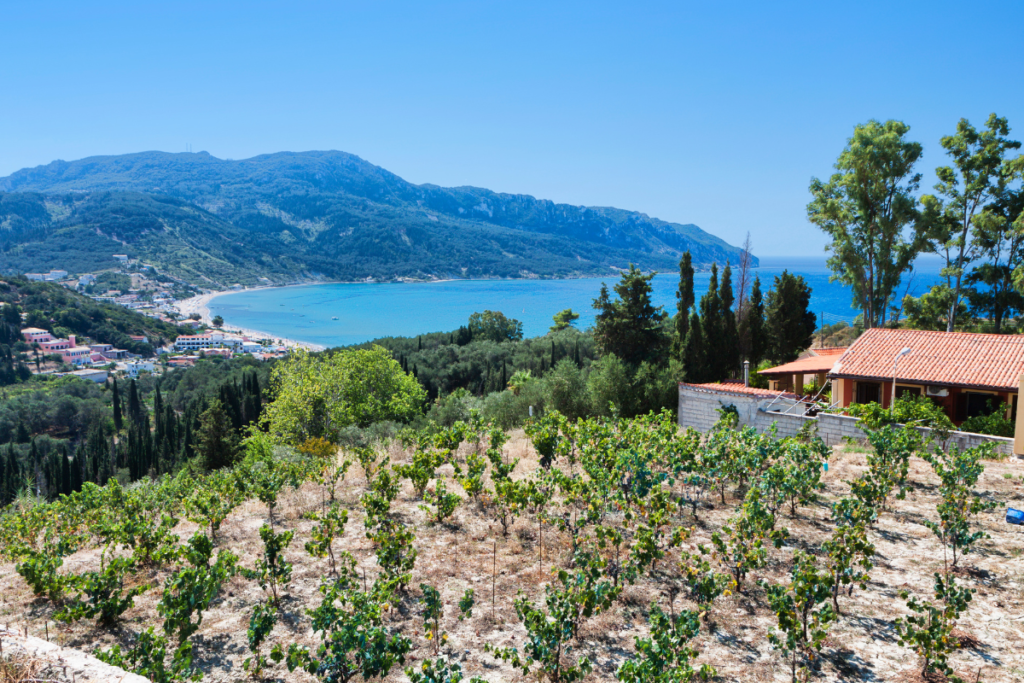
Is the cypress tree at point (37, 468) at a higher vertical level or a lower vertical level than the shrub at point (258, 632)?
lower

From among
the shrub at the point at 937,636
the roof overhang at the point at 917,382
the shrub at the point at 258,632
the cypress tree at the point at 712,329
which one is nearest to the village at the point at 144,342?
the cypress tree at the point at 712,329

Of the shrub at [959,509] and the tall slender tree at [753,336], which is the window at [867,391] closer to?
the tall slender tree at [753,336]

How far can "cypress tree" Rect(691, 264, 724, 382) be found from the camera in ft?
78.5

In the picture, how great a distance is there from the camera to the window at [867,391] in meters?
17.7

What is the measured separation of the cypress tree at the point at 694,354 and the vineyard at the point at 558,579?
12421 millimetres

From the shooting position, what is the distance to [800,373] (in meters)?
20.9

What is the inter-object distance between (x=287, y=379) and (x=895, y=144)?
1156 inches

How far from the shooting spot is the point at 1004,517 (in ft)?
29.0

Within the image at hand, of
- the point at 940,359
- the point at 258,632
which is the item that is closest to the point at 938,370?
the point at 940,359

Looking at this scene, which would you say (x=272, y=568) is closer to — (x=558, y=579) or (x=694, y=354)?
(x=558, y=579)

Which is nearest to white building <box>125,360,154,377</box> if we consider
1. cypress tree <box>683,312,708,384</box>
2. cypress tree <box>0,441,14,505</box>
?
cypress tree <box>0,441,14,505</box>

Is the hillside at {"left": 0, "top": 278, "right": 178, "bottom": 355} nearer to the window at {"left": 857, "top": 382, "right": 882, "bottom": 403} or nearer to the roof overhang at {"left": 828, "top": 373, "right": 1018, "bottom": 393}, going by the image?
the roof overhang at {"left": 828, "top": 373, "right": 1018, "bottom": 393}

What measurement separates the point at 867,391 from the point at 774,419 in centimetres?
380

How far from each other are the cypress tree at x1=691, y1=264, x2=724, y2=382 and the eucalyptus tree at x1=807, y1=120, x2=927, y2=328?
20.0 ft
